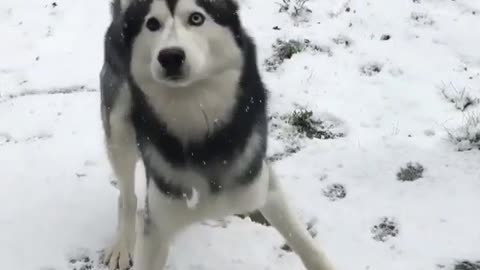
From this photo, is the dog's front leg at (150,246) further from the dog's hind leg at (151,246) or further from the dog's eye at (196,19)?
the dog's eye at (196,19)

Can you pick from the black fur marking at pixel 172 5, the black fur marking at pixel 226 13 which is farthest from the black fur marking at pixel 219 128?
the black fur marking at pixel 172 5

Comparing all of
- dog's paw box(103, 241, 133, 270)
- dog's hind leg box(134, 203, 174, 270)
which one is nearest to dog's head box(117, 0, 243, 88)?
dog's hind leg box(134, 203, 174, 270)

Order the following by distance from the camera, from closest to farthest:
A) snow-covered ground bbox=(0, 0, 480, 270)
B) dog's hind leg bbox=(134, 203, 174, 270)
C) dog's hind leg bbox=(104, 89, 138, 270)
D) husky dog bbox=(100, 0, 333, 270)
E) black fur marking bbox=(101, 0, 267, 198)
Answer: husky dog bbox=(100, 0, 333, 270) → black fur marking bbox=(101, 0, 267, 198) → dog's hind leg bbox=(134, 203, 174, 270) → dog's hind leg bbox=(104, 89, 138, 270) → snow-covered ground bbox=(0, 0, 480, 270)

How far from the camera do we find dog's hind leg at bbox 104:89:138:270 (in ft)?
11.0

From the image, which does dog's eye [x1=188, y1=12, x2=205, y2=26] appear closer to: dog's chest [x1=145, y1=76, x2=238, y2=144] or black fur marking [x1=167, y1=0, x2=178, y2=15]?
black fur marking [x1=167, y1=0, x2=178, y2=15]

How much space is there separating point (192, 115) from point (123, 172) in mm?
1056

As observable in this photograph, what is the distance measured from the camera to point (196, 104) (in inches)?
103

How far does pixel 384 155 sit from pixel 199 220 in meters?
1.55

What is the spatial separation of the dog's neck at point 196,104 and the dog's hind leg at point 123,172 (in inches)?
25.5

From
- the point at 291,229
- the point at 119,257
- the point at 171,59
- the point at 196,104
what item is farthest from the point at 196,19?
the point at 119,257

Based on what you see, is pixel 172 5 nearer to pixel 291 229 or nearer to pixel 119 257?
pixel 291 229

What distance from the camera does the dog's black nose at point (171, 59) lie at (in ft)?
7.59

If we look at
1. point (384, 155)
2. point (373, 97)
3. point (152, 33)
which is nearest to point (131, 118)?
point (152, 33)

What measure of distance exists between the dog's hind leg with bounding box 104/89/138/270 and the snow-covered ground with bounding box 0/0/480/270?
6.3 inches
